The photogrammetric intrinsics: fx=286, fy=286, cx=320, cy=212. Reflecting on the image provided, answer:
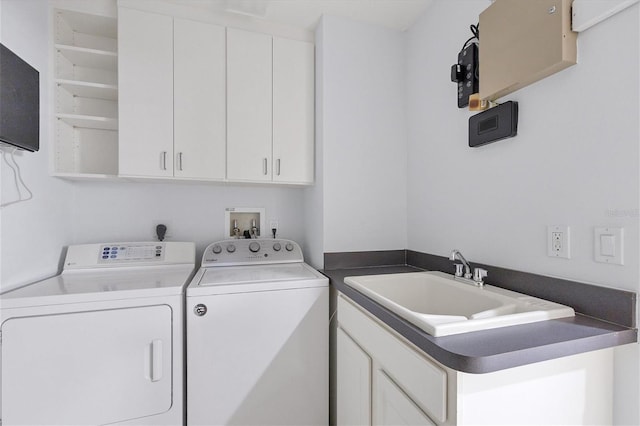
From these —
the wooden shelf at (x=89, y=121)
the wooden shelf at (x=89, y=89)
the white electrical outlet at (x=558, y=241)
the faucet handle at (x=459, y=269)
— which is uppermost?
the wooden shelf at (x=89, y=89)

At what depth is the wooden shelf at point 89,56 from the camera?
166cm

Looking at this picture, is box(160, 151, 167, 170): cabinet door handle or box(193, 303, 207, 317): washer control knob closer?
box(193, 303, 207, 317): washer control knob

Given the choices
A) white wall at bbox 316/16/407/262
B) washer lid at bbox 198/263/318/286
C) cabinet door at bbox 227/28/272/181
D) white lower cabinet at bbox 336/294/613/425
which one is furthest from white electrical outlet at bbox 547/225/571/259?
cabinet door at bbox 227/28/272/181

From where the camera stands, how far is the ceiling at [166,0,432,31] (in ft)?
5.65

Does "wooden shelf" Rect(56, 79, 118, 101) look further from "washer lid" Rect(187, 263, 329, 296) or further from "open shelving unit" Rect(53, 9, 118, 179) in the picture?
"washer lid" Rect(187, 263, 329, 296)

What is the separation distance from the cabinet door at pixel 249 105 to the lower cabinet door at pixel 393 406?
4.41ft

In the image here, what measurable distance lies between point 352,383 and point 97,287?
128 centimetres

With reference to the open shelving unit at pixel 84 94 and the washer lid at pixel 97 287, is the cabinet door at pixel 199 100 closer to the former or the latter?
the open shelving unit at pixel 84 94

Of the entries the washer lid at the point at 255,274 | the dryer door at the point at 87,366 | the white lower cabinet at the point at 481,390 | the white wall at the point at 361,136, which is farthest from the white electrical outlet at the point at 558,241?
the dryer door at the point at 87,366

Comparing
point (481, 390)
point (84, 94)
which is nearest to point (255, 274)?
point (481, 390)

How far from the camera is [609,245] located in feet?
2.97

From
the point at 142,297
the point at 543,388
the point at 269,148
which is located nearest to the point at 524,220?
the point at 543,388

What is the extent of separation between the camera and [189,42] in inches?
68.7

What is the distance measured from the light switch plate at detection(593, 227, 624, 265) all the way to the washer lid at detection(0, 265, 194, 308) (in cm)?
165
